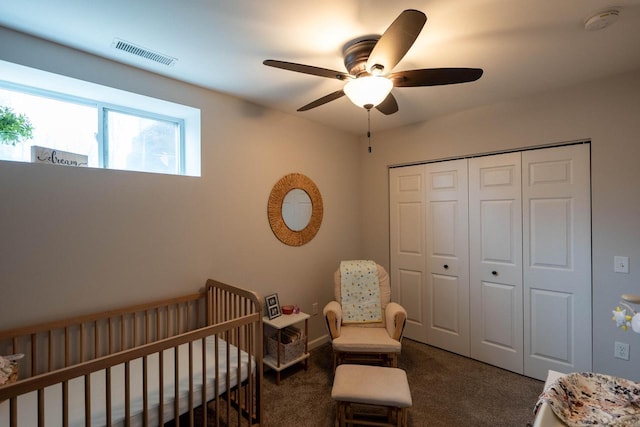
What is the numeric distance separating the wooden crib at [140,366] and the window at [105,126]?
1.05 m

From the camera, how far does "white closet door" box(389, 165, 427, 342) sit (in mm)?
3242

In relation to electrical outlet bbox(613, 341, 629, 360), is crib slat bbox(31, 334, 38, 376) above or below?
above

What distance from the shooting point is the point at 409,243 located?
333 centimetres

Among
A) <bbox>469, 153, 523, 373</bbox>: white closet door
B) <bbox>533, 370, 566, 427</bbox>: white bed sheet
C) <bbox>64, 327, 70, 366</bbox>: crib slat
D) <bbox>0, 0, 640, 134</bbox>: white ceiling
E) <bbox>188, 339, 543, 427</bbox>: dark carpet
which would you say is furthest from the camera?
<bbox>469, 153, 523, 373</bbox>: white closet door

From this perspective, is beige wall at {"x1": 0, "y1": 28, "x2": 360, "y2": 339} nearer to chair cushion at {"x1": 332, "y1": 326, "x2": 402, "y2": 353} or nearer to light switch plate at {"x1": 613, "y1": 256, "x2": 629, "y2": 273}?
chair cushion at {"x1": 332, "y1": 326, "x2": 402, "y2": 353}

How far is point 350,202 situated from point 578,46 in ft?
7.78

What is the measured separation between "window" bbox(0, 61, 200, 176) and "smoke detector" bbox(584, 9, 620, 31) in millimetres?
2521

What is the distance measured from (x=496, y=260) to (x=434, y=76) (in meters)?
2.00

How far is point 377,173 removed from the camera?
359 cm

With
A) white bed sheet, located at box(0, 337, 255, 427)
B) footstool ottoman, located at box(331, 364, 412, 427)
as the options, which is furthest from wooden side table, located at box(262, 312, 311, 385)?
footstool ottoman, located at box(331, 364, 412, 427)

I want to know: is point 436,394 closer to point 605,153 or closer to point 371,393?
point 371,393

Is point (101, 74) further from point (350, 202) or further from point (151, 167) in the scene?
point (350, 202)

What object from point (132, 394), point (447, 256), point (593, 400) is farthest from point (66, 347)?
point (447, 256)

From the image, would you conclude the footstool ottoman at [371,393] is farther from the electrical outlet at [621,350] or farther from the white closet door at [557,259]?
the electrical outlet at [621,350]
